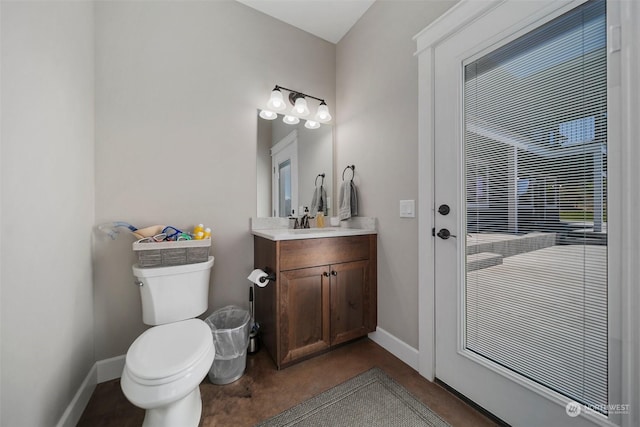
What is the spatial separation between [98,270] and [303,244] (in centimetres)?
126

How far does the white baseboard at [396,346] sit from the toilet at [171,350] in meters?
1.21

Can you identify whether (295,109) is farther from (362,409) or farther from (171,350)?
(362,409)

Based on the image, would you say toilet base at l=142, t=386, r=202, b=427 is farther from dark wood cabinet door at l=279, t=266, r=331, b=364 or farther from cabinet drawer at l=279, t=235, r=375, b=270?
cabinet drawer at l=279, t=235, r=375, b=270

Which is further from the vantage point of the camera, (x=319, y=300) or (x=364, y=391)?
(x=319, y=300)

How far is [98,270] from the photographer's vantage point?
149 centimetres

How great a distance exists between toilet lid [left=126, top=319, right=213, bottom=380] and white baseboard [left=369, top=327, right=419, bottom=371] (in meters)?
1.23

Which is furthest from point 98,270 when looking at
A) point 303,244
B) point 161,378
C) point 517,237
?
point 517,237

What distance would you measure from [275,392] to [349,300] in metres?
0.73

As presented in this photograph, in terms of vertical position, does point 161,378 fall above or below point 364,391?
above

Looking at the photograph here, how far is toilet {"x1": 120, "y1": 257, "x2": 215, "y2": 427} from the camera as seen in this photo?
94 centimetres

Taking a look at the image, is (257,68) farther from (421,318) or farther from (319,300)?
(421,318)

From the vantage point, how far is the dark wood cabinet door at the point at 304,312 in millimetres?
1561

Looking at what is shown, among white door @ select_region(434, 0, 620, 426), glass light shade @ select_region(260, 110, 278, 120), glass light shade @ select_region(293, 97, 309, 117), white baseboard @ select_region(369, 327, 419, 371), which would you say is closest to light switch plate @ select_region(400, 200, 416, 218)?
white door @ select_region(434, 0, 620, 426)

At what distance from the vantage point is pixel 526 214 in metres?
1.11
